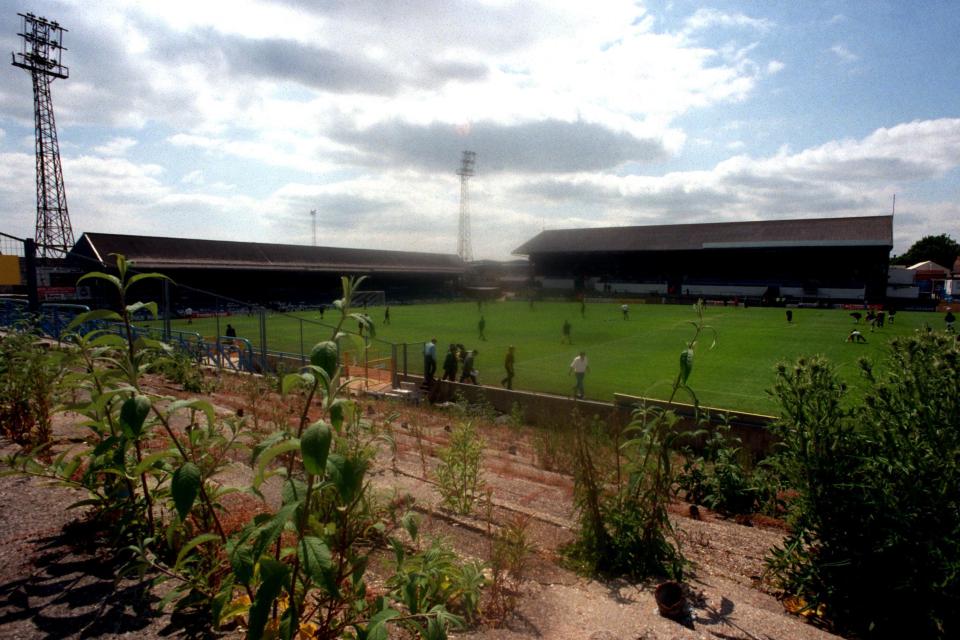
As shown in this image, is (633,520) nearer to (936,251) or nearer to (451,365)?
(451,365)

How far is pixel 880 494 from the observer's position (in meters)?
3.40

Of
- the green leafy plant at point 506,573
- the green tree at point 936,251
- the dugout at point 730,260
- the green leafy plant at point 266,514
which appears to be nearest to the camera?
the green leafy plant at point 266,514

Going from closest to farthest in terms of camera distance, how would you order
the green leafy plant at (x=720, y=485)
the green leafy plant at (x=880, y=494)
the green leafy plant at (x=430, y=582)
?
1. the green leafy plant at (x=430, y=582)
2. the green leafy plant at (x=880, y=494)
3. the green leafy plant at (x=720, y=485)

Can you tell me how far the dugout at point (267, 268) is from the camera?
140ft

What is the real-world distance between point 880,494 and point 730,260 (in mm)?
62038

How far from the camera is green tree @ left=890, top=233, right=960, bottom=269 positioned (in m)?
96.7

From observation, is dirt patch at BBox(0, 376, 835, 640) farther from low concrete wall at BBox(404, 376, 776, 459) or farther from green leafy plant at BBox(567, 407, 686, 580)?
low concrete wall at BBox(404, 376, 776, 459)

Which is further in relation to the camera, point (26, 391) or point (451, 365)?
point (451, 365)

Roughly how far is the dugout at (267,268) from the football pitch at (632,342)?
25.2ft

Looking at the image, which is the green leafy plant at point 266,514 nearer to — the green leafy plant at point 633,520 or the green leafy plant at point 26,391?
the green leafy plant at point 633,520

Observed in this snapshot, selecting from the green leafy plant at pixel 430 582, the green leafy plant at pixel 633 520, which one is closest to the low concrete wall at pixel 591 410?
the green leafy plant at pixel 633 520

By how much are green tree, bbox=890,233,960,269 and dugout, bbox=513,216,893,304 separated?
61.9m

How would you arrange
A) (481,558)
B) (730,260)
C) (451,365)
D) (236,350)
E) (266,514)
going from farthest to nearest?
(730,260) → (236,350) → (451,365) → (481,558) → (266,514)

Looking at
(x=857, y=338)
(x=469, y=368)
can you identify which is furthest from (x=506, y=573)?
(x=857, y=338)
